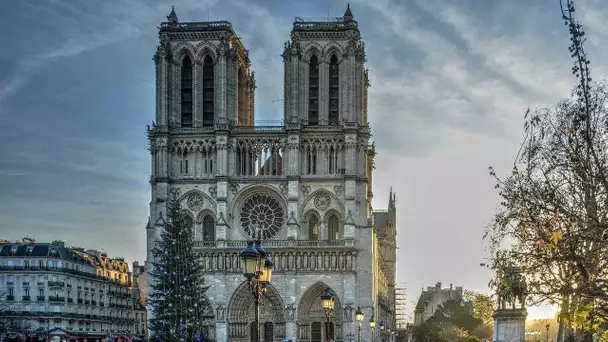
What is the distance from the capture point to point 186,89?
235 feet

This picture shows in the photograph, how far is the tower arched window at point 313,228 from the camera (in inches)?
2717

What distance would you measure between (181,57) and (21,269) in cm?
2367

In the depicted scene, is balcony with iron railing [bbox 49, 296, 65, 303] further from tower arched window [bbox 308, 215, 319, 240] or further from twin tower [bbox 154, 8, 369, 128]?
tower arched window [bbox 308, 215, 319, 240]

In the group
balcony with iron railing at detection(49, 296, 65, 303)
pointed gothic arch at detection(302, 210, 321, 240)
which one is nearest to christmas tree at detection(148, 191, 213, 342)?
pointed gothic arch at detection(302, 210, 321, 240)

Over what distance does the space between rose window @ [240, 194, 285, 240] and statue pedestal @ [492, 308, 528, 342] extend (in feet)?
113

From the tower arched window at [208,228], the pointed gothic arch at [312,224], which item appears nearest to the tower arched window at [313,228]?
the pointed gothic arch at [312,224]

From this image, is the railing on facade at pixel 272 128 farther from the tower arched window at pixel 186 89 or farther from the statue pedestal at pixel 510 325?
the statue pedestal at pixel 510 325

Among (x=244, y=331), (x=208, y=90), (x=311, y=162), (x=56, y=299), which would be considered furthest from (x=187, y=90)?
(x=56, y=299)

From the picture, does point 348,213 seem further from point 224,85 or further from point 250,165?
point 224,85

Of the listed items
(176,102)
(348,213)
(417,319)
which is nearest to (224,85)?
(176,102)

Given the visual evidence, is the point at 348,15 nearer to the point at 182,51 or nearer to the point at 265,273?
the point at 182,51

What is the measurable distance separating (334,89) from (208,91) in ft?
32.4

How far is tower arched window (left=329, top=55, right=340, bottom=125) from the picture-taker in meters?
70.1

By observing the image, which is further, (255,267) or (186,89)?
(186,89)
